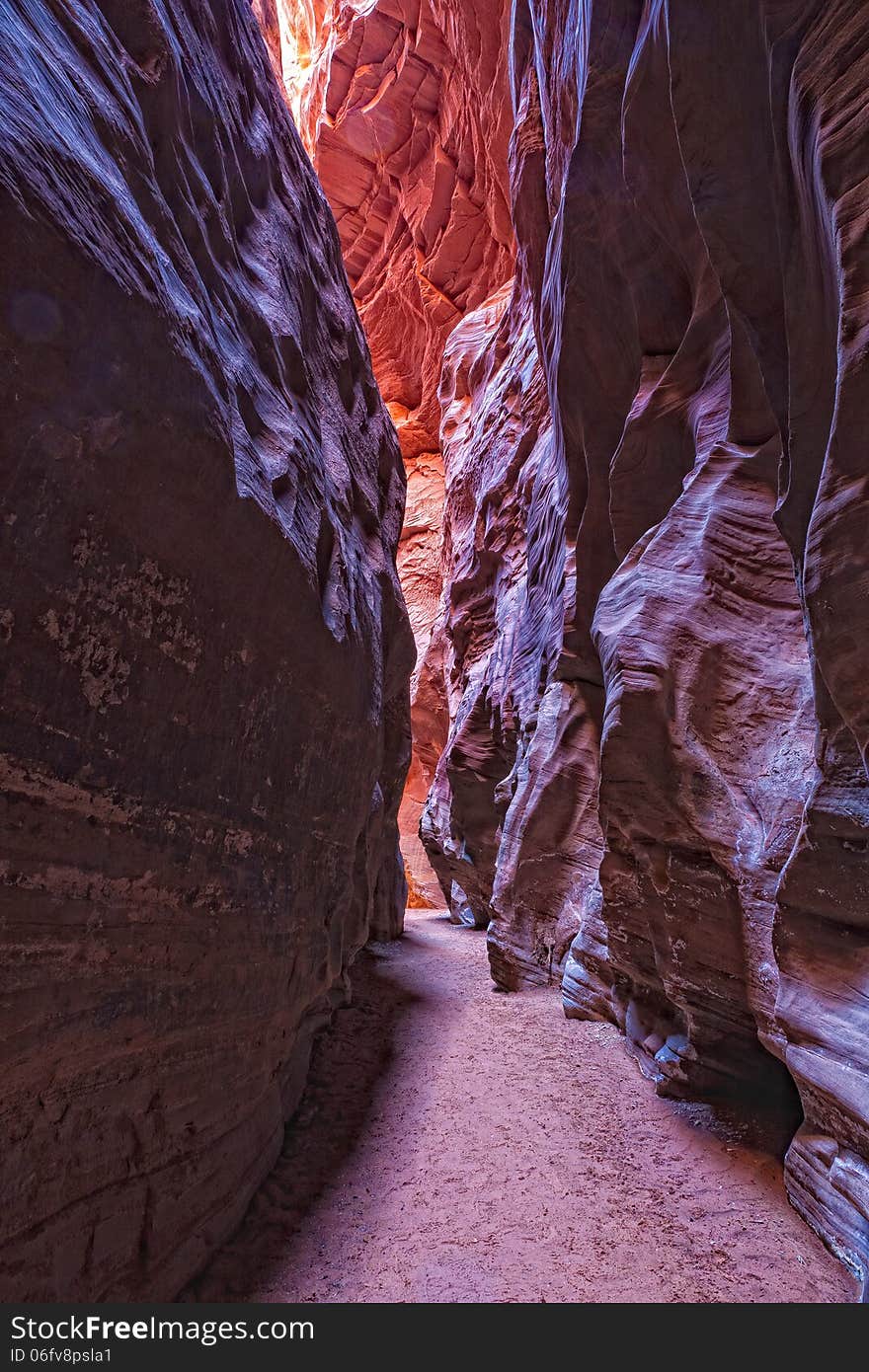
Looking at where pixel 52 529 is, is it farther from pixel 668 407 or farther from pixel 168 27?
pixel 668 407

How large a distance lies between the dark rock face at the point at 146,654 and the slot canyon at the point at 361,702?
0.02 m

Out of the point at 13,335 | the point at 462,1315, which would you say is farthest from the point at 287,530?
the point at 462,1315

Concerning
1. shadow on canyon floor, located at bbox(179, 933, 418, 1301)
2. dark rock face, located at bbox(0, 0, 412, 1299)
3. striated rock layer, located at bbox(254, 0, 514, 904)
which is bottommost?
shadow on canyon floor, located at bbox(179, 933, 418, 1301)

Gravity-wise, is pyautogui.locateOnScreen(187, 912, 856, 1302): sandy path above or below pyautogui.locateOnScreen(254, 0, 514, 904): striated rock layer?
below

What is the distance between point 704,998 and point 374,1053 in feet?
11.4

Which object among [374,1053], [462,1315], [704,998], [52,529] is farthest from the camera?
[374,1053]

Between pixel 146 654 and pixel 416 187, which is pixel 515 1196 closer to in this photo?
pixel 146 654

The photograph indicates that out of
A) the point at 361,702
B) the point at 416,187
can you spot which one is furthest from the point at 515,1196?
the point at 416,187

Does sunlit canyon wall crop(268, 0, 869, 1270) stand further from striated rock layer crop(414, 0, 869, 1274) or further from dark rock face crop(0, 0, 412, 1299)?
dark rock face crop(0, 0, 412, 1299)

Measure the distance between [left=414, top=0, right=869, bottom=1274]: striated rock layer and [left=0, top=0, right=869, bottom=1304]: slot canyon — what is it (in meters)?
0.03

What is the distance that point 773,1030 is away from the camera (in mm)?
3973

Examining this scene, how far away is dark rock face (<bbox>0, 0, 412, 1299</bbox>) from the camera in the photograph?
2.26 meters

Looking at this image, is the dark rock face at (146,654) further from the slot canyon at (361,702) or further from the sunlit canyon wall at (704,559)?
the sunlit canyon wall at (704,559)

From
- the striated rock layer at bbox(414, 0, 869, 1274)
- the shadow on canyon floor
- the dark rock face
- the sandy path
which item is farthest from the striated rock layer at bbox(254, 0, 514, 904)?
the sandy path
